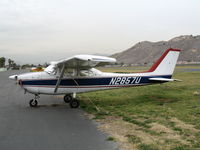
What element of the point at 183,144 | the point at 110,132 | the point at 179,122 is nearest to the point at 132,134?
the point at 110,132

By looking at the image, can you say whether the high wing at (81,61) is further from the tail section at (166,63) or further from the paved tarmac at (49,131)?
the tail section at (166,63)

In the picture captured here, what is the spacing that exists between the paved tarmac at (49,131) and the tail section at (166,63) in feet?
15.7

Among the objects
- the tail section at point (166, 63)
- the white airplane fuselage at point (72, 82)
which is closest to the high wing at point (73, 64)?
the white airplane fuselage at point (72, 82)

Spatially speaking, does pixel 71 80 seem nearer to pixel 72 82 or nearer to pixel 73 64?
pixel 72 82

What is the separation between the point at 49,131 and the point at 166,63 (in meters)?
7.19

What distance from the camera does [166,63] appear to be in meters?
10.6

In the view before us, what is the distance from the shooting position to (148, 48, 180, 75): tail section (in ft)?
34.7

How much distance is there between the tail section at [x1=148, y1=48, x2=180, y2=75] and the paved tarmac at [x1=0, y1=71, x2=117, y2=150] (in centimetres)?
478

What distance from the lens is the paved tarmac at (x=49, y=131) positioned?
182 inches

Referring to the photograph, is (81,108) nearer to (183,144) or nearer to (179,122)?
(179,122)

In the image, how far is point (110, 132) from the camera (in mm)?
5543

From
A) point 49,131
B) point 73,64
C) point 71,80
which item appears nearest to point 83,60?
point 73,64

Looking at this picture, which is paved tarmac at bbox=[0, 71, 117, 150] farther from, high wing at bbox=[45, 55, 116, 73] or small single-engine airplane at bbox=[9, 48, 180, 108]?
high wing at bbox=[45, 55, 116, 73]

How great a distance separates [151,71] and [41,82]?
5452 mm
